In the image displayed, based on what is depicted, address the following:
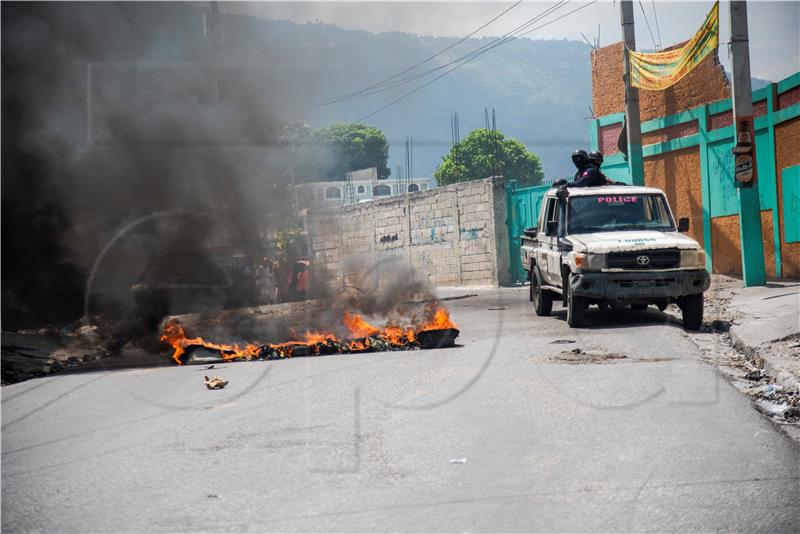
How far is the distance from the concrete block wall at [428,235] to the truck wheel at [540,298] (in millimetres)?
6542

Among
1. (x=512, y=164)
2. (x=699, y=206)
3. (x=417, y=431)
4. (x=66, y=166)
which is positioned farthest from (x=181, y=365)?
(x=512, y=164)

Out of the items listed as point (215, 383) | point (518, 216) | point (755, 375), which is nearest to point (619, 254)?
point (755, 375)

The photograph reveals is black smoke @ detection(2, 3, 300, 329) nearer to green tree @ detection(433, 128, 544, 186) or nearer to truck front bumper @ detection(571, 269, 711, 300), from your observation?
truck front bumper @ detection(571, 269, 711, 300)

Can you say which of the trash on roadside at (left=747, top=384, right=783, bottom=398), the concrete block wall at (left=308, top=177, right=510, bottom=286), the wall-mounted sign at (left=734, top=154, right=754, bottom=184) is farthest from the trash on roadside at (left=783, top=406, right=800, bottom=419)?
the concrete block wall at (left=308, top=177, right=510, bottom=286)

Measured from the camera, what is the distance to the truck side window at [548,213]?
42.9 ft

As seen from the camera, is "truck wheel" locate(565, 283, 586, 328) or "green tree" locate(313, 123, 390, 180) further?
"green tree" locate(313, 123, 390, 180)

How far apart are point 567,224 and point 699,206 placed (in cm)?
772

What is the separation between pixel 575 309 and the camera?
11508 mm

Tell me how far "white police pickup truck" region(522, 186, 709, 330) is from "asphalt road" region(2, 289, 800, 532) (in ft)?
6.92

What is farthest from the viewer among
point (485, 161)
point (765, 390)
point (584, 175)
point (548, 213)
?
point (485, 161)

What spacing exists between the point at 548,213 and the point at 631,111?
753 centimetres

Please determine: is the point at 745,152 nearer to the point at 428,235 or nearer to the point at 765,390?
the point at 765,390

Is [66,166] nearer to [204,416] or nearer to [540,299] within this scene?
[540,299]

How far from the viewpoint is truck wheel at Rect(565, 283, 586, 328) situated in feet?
37.7
